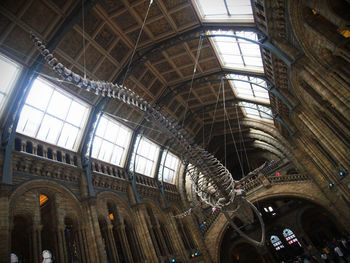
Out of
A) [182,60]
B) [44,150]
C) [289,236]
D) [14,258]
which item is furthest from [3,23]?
[289,236]

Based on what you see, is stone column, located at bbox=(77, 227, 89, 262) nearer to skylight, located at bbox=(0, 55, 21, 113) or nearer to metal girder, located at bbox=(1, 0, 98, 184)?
metal girder, located at bbox=(1, 0, 98, 184)

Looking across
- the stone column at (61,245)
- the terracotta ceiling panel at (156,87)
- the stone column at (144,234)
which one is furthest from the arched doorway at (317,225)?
the stone column at (61,245)

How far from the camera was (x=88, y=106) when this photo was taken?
15.3 meters

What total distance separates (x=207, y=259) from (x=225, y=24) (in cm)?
1939

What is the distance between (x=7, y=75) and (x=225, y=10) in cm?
1151

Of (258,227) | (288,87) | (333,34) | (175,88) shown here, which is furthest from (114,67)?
(258,227)

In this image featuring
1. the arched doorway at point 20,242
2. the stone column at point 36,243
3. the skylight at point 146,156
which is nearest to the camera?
the stone column at point 36,243

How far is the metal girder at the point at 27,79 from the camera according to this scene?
10461 mm

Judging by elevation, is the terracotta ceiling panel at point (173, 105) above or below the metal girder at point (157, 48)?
above

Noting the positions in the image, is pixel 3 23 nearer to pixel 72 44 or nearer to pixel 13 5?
pixel 13 5

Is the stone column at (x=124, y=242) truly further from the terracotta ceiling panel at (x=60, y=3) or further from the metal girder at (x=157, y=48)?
the terracotta ceiling panel at (x=60, y=3)

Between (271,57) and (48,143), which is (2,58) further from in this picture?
(271,57)

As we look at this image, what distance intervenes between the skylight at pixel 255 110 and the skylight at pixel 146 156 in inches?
383

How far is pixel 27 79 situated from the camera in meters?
11.0
